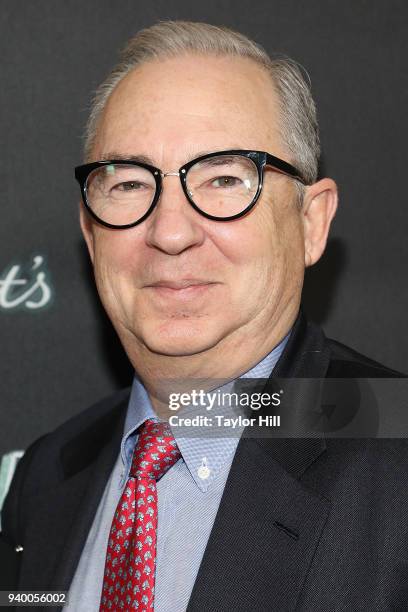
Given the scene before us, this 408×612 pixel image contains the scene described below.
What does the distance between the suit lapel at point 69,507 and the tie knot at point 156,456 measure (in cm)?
19

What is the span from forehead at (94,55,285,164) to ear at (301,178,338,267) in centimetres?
13

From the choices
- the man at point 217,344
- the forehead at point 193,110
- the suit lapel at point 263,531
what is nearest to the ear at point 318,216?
the man at point 217,344

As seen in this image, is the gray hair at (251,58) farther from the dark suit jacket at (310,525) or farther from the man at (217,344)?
the dark suit jacket at (310,525)

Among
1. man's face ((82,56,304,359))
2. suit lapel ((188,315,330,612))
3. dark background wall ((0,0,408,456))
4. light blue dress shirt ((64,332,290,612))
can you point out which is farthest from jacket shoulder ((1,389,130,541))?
suit lapel ((188,315,330,612))

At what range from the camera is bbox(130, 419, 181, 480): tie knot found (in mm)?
1428

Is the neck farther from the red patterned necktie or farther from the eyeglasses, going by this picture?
the eyeglasses

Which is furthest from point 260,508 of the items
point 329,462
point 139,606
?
point 139,606

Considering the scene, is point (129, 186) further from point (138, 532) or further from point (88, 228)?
point (138, 532)

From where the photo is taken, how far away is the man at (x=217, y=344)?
1.24m

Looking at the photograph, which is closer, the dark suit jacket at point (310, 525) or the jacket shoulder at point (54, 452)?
the dark suit jacket at point (310, 525)

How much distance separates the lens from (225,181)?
141cm

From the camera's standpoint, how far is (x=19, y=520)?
1.81 metres

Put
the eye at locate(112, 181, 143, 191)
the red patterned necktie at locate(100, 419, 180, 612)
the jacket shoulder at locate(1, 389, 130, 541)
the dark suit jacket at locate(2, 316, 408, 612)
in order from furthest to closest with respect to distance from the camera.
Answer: the jacket shoulder at locate(1, 389, 130, 541)
the eye at locate(112, 181, 143, 191)
the red patterned necktie at locate(100, 419, 180, 612)
the dark suit jacket at locate(2, 316, 408, 612)

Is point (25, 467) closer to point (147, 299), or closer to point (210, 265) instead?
point (147, 299)
